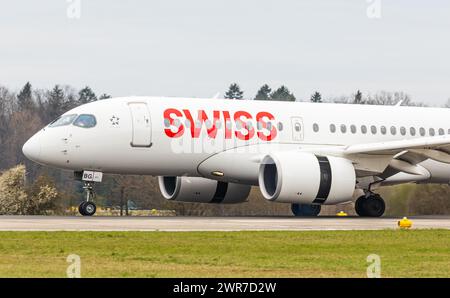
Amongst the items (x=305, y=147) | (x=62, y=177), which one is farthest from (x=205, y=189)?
(x=62, y=177)

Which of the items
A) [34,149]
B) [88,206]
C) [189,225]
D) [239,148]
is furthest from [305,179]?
[34,149]

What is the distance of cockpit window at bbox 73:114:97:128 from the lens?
33.4 meters

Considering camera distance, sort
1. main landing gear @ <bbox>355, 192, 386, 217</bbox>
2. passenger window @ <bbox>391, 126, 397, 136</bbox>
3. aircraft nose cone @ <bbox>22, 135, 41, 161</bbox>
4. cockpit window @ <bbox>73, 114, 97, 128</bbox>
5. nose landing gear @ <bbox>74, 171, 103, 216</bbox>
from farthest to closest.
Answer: passenger window @ <bbox>391, 126, 397, 136</bbox> → main landing gear @ <bbox>355, 192, 386, 217</bbox> → nose landing gear @ <bbox>74, 171, 103, 216</bbox> → cockpit window @ <bbox>73, 114, 97, 128</bbox> → aircraft nose cone @ <bbox>22, 135, 41, 161</bbox>

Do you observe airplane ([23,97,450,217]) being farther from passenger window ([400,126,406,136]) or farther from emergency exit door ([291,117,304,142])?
passenger window ([400,126,406,136])

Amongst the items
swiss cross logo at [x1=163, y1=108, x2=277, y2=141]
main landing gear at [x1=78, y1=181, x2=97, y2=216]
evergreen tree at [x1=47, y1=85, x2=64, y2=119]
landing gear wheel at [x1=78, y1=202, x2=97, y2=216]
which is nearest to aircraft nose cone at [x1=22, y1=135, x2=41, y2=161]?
main landing gear at [x1=78, y1=181, x2=97, y2=216]

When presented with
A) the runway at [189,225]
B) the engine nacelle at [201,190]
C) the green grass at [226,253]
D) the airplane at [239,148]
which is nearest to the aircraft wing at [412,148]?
the airplane at [239,148]

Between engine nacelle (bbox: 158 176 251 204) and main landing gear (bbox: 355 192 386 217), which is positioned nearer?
main landing gear (bbox: 355 192 386 217)

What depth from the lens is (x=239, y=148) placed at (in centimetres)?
3472

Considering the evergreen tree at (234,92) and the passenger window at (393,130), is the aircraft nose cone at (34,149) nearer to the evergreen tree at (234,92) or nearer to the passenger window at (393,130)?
the passenger window at (393,130)

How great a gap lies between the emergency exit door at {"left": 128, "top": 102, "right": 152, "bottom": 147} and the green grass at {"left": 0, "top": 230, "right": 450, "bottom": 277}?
970 centimetres

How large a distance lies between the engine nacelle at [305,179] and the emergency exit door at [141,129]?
12.4ft

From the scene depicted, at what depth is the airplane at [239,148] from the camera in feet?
109
